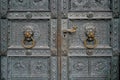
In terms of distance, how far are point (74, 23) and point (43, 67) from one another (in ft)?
2.31

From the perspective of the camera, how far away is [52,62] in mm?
3229

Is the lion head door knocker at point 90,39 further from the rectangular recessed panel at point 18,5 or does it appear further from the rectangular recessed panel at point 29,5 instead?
the rectangular recessed panel at point 18,5

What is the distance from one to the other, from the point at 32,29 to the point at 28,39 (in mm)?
140

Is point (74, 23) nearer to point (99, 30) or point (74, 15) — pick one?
point (74, 15)

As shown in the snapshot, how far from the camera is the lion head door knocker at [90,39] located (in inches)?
125

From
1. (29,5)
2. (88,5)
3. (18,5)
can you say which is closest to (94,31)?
(88,5)

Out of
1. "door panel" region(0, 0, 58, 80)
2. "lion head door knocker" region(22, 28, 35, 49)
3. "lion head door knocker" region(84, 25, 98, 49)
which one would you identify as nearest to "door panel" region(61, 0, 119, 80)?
"lion head door knocker" region(84, 25, 98, 49)

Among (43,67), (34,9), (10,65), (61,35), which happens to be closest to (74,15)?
(61,35)

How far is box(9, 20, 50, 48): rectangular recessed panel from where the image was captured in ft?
10.5

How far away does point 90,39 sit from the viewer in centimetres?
319

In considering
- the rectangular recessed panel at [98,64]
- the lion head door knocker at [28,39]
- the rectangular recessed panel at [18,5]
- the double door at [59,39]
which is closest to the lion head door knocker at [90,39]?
the double door at [59,39]

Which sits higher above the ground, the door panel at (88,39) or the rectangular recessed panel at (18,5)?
the rectangular recessed panel at (18,5)

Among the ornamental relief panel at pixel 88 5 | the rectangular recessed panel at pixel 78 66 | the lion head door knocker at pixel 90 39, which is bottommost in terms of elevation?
the rectangular recessed panel at pixel 78 66

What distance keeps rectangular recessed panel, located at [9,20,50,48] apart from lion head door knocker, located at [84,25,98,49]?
1.62 ft
